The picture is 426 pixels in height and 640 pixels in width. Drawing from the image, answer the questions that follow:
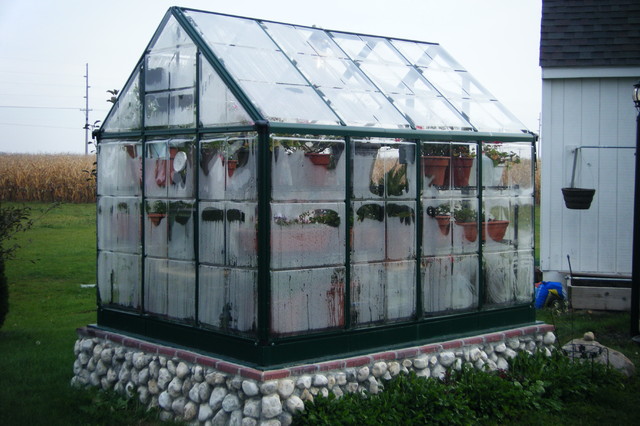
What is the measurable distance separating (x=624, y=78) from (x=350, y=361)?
7682 mm

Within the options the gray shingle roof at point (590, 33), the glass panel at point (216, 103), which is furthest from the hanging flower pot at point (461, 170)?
the gray shingle roof at point (590, 33)

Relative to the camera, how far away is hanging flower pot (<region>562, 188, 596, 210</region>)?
11805 millimetres

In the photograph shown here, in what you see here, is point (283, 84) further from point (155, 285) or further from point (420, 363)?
point (420, 363)

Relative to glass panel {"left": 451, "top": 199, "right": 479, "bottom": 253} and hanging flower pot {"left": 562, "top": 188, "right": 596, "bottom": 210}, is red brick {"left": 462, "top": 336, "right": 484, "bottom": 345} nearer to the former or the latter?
glass panel {"left": 451, "top": 199, "right": 479, "bottom": 253}

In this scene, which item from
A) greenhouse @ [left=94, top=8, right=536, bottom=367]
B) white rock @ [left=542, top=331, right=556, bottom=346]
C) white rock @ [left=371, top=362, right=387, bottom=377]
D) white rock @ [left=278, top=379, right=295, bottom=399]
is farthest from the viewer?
white rock @ [left=542, top=331, right=556, bottom=346]

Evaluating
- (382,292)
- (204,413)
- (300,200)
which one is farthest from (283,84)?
(204,413)

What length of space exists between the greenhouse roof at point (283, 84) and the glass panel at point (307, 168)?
0.20 m

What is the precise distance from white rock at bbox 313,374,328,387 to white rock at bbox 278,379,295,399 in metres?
0.27

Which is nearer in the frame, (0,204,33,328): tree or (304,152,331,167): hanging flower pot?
(304,152,331,167): hanging flower pot

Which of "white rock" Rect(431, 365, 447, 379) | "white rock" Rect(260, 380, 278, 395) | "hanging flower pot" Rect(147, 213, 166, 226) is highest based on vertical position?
"hanging flower pot" Rect(147, 213, 166, 226)

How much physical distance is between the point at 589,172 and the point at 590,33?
216 cm

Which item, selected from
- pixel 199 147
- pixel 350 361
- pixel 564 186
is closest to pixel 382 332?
pixel 350 361

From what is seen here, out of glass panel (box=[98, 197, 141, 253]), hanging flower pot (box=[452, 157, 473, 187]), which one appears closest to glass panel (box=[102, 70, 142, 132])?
glass panel (box=[98, 197, 141, 253])

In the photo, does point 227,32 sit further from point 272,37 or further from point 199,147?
point 199,147
